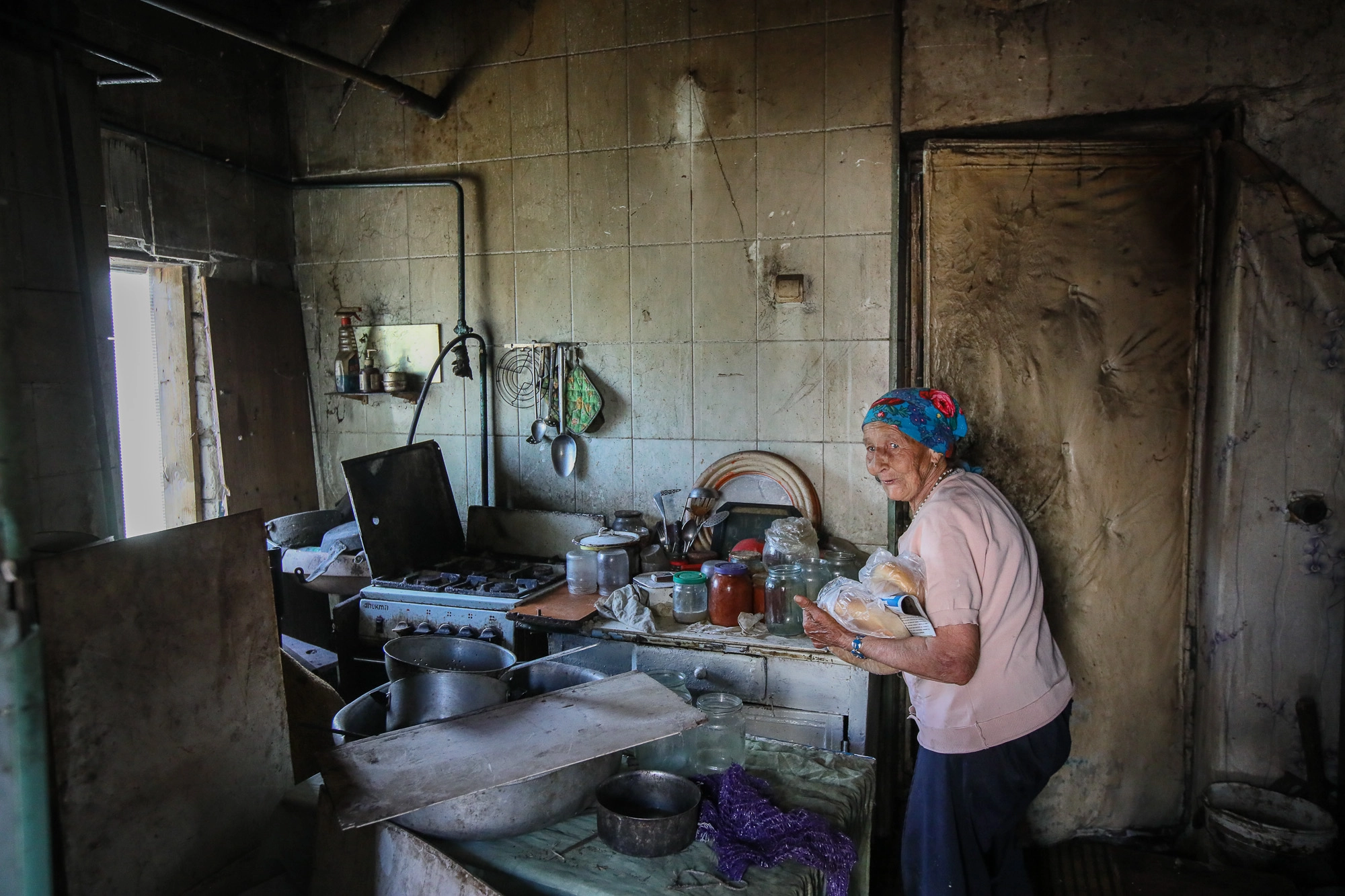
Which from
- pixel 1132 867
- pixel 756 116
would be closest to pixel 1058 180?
pixel 756 116

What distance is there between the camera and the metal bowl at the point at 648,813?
4.69 ft

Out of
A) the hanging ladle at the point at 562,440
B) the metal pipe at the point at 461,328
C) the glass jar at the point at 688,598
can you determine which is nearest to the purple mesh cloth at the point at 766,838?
the glass jar at the point at 688,598

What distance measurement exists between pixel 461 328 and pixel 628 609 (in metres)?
1.70

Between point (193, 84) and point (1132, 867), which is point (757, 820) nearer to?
point (1132, 867)

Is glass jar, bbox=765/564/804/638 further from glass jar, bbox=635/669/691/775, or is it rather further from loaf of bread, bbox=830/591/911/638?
glass jar, bbox=635/669/691/775

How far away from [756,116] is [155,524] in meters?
3.29

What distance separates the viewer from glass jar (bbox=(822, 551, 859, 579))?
297 cm

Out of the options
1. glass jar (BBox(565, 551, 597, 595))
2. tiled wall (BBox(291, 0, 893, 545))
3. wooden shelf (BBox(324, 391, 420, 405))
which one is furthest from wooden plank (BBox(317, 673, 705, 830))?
wooden shelf (BBox(324, 391, 420, 405))

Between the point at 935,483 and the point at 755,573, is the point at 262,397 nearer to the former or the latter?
the point at 755,573

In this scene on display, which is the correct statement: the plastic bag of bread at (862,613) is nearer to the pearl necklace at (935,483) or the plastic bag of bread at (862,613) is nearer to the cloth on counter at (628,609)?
the pearl necklace at (935,483)

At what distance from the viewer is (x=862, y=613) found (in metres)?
1.95

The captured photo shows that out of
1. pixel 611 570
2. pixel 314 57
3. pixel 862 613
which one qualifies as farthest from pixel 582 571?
pixel 314 57

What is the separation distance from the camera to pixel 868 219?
3250mm

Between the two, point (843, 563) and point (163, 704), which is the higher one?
point (163, 704)
